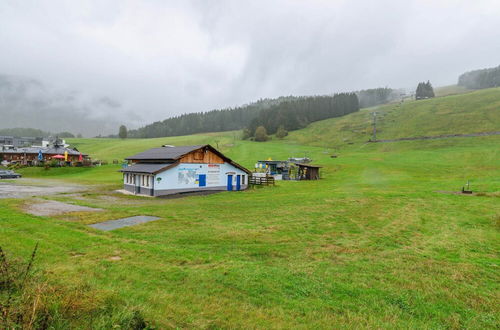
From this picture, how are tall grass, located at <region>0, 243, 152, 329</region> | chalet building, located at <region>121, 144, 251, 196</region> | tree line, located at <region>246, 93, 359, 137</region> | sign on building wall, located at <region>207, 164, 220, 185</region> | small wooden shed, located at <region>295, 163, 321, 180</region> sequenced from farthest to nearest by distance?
tree line, located at <region>246, 93, 359, 137</region> → small wooden shed, located at <region>295, 163, 321, 180</region> → sign on building wall, located at <region>207, 164, 220, 185</region> → chalet building, located at <region>121, 144, 251, 196</region> → tall grass, located at <region>0, 243, 152, 329</region>

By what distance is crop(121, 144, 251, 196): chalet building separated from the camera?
29.5m

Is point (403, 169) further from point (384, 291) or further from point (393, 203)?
point (384, 291)

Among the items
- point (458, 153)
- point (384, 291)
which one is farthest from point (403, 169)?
point (384, 291)

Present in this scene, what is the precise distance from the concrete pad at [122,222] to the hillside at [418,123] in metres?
83.5

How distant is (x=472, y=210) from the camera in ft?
59.4

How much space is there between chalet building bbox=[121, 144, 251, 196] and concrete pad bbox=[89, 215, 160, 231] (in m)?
13.2

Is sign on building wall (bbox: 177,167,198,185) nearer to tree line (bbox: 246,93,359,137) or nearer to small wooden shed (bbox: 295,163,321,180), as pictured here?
small wooden shed (bbox: 295,163,321,180)

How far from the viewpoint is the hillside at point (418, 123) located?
86.4 metres

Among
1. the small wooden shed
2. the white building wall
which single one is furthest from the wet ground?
the small wooden shed

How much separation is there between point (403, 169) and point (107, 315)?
54186mm

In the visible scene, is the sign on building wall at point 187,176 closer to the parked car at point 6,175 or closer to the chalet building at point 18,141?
the parked car at point 6,175

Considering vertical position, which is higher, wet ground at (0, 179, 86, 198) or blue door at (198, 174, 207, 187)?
blue door at (198, 174, 207, 187)

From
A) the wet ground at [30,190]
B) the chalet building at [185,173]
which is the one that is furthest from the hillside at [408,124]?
the chalet building at [185,173]

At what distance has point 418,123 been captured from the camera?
99188 mm
